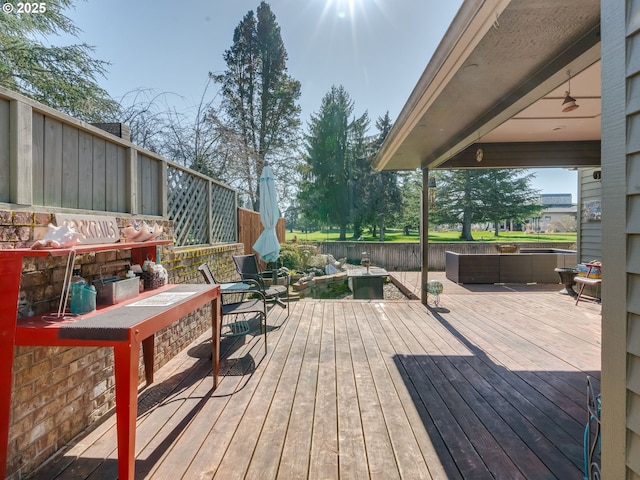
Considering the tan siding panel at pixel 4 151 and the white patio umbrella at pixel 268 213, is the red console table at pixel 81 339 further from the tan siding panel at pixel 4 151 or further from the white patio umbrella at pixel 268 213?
the white patio umbrella at pixel 268 213

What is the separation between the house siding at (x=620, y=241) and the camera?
3.35 ft

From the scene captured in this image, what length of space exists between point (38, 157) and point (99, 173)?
54 centimetres

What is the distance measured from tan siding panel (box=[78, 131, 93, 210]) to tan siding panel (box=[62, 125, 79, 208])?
0.11ft

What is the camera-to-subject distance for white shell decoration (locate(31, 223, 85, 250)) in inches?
59.1

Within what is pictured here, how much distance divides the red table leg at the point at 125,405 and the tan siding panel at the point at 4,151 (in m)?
0.96

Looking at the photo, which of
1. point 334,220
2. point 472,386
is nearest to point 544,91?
point 472,386

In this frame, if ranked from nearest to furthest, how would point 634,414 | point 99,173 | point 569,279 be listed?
1. point 634,414
2. point 99,173
3. point 569,279

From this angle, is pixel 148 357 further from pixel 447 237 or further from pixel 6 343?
pixel 447 237

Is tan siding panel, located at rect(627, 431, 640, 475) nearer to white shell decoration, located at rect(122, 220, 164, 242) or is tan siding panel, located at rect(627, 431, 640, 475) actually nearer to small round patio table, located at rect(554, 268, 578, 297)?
white shell decoration, located at rect(122, 220, 164, 242)

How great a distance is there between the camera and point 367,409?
7.16ft

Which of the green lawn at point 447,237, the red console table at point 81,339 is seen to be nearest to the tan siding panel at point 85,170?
the red console table at point 81,339

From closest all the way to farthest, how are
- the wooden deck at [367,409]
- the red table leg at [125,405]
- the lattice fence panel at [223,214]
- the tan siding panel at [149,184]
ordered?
the red table leg at [125,405], the wooden deck at [367,409], the tan siding panel at [149,184], the lattice fence panel at [223,214]

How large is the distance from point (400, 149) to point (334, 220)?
62.5 ft

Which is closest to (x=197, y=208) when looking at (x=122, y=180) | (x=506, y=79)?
(x=122, y=180)
